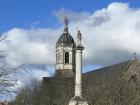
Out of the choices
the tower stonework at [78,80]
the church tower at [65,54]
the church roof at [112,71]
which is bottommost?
the tower stonework at [78,80]

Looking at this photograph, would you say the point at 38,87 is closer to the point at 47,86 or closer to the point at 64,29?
the point at 47,86

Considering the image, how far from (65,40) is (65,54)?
439 cm

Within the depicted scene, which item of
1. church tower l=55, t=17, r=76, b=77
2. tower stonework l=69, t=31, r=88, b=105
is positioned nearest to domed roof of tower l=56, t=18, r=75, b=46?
church tower l=55, t=17, r=76, b=77

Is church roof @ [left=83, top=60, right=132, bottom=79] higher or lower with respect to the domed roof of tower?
lower

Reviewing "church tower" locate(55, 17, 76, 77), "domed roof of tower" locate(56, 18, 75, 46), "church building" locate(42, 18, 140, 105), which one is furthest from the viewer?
"domed roof of tower" locate(56, 18, 75, 46)

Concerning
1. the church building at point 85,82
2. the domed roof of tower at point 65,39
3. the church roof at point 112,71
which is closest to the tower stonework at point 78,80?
the church building at point 85,82

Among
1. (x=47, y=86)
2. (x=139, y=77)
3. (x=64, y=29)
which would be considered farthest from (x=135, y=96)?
(x=64, y=29)

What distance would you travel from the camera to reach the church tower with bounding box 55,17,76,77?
122 m

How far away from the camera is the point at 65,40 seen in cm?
12888

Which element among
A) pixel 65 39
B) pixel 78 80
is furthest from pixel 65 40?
pixel 78 80

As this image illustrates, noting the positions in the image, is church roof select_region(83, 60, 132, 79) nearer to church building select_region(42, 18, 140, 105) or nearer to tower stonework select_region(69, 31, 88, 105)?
church building select_region(42, 18, 140, 105)

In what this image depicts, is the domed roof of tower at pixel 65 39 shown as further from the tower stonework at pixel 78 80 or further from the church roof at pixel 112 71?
the tower stonework at pixel 78 80

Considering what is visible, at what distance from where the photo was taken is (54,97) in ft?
272

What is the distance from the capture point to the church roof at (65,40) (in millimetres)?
128375
